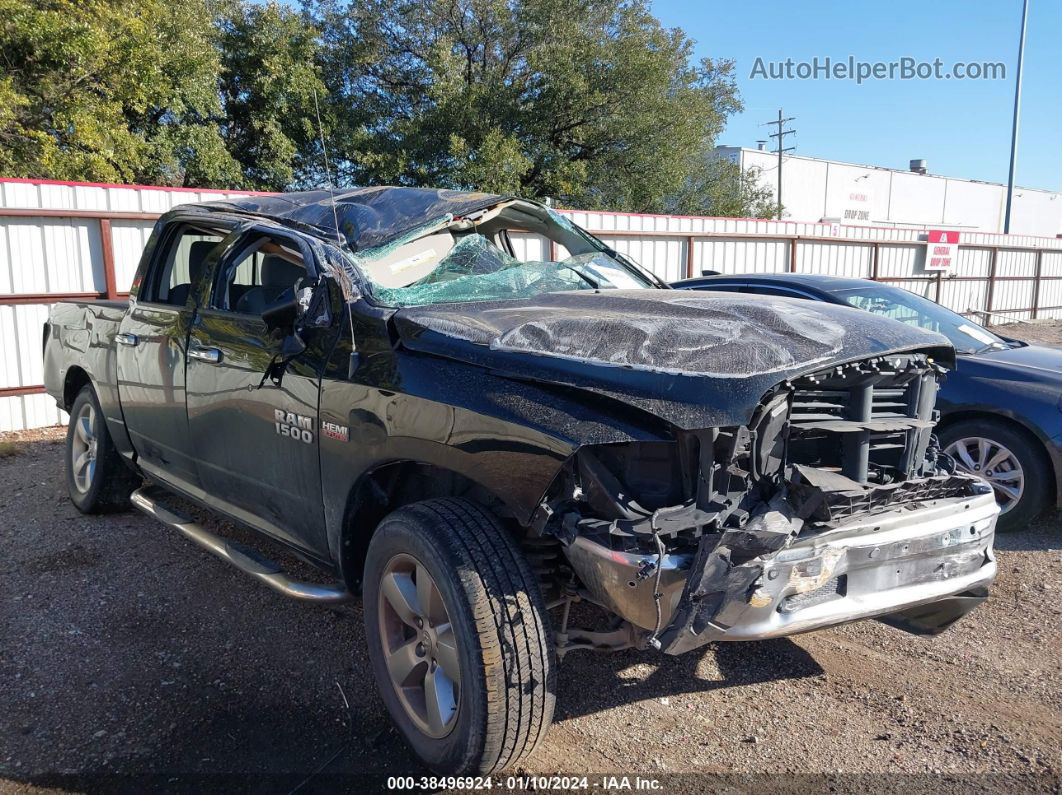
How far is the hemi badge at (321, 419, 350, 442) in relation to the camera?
9.77 feet

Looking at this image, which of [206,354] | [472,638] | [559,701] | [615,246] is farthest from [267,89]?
[472,638]

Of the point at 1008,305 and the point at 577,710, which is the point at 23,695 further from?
the point at 1008,305

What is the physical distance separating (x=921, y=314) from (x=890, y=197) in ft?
161

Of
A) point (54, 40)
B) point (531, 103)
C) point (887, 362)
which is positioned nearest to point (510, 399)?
point (887, 362)

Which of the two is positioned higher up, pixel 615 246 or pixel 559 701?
pixel 615 246

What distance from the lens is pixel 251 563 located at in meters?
3.43

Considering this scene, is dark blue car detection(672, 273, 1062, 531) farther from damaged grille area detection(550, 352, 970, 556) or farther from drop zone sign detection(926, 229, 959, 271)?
drop zone sign detection(926, 229, 959, 271)

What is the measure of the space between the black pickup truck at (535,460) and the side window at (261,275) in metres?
0.02

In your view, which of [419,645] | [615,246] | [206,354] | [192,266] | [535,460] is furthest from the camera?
[615,246]

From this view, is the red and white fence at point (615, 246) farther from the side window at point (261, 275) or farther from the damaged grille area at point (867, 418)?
the damaged grille area at point (867, 418)

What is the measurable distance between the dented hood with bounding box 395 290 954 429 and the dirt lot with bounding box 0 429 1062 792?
1.34 metres

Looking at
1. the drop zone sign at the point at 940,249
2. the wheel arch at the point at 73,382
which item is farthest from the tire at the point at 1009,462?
the drop zone sign at the point at 940,249

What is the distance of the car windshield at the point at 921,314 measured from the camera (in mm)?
5734

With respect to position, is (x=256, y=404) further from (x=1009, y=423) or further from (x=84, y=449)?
(x=1009, y=423)
